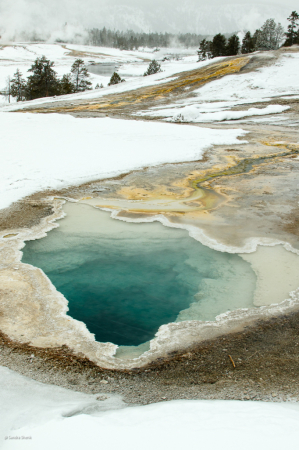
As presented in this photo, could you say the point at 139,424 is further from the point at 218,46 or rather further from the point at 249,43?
the point at 249,43

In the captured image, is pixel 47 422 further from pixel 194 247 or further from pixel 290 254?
pixel 290 254

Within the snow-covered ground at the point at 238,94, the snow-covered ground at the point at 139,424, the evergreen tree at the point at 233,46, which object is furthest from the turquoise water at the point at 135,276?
the evergreen tree at the point at 233,46

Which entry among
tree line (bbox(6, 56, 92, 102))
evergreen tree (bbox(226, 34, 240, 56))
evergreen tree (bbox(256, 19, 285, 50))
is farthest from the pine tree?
evergreen tree (bbox(256, 19, 285, 50))

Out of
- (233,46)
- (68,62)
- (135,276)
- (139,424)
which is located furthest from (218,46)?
(68,62)

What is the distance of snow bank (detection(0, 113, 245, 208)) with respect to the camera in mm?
7410

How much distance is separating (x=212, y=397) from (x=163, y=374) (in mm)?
390

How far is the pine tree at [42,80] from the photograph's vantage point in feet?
103

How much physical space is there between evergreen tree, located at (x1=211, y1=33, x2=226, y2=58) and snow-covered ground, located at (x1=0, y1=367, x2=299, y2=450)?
4356cm

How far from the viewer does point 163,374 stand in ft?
8.01

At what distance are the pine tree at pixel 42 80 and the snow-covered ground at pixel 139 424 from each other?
110 ft

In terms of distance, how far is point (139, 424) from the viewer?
5.73ft

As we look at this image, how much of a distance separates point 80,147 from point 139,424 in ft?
30.6

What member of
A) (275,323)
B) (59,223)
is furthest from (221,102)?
(275,323)

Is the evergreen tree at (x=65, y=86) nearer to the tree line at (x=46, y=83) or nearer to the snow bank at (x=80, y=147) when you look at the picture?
the tree line at (x=46, y=83)
